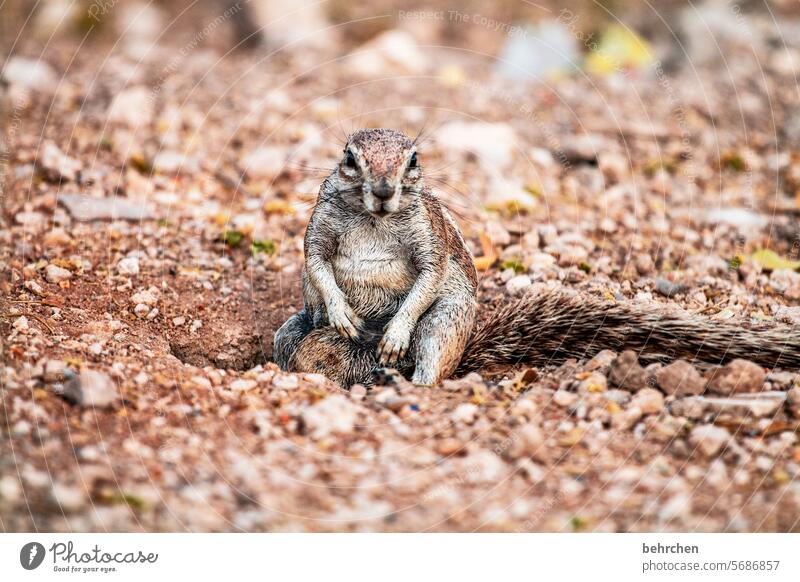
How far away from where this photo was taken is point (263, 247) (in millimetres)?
7375

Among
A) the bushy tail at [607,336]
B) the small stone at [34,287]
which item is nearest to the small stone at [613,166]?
the bushy tail at [607,336]

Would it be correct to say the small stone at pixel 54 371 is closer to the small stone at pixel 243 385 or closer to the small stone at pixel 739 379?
the small stone at pixel 243 385

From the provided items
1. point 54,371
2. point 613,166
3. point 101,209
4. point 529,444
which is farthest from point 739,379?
point 101,209

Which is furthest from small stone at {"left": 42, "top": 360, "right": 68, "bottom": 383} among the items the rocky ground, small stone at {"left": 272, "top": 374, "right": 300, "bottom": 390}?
small stone at {"left": 272, "top": 374, "right": 300, "bottom": 390}

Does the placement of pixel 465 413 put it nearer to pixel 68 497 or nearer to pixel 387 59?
pixel 68 497

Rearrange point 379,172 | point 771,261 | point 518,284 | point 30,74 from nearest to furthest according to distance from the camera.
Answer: point 379,172 < point 518,284 < point 771,261 < point 30,74

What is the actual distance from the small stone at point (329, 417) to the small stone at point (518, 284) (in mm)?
2223

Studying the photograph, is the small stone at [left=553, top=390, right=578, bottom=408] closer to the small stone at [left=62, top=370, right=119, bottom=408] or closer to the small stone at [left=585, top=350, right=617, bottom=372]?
the small stone at [left=585, top=350, right=617, bottom=372]

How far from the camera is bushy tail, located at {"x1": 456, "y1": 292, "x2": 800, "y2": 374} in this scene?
5125mm

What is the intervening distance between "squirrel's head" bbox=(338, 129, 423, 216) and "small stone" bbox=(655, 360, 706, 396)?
167 cm

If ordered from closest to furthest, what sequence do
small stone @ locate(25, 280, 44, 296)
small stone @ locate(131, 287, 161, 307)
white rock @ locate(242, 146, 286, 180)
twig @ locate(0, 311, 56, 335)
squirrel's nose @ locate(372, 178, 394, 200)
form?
squirrel's nose @ locate(372, 178, 394, 200) < twig @ locate(0, 311, 56, 335) < small stone @ locate(25, 280, 44, 296) < small stone @ locate(131, 287, 161, 307) < white rock @ locate(242, 146, 286, 180)

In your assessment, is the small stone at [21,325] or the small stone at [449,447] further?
the small stone at [21,325]

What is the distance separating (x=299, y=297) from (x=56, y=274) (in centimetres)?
173

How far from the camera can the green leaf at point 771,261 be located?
7250 millimetres
